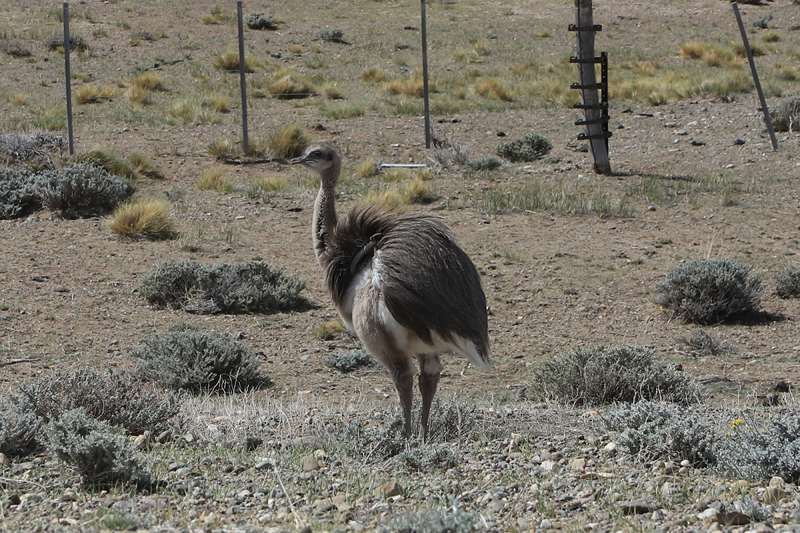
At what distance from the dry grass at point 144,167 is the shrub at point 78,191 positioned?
1.61 meters

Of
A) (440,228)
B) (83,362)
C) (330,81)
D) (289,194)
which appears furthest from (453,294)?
(330,81)

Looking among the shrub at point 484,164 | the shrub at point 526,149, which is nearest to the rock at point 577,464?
the shrub at point 484,164

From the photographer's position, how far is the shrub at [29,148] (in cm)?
1606

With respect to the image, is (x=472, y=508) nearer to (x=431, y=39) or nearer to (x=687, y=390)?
(x=687, y=390)

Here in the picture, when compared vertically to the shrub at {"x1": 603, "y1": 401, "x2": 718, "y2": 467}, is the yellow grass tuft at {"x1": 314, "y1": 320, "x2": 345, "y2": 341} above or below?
below

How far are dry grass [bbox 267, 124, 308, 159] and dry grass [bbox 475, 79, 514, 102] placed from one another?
21.5 feet

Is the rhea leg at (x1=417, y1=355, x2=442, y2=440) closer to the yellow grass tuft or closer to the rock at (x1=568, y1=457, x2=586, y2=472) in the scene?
the rock at (x1=568, y1=457, x2=586, y2=472)

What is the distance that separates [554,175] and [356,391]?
8210mm

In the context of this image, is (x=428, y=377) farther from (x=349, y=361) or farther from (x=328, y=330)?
(x=328, y=330)

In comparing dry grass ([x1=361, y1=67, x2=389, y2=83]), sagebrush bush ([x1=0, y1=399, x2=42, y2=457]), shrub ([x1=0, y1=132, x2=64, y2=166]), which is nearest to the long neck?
sagebrush bush ([x1=0, y1=399, x2=42, y2=457])

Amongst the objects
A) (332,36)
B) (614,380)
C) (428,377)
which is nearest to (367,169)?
(614,380)

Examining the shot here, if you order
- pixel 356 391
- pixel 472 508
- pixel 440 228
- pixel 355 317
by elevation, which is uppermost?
pixel 440 228

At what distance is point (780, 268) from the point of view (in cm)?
1220

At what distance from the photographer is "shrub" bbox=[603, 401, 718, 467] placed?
5.79 meters
